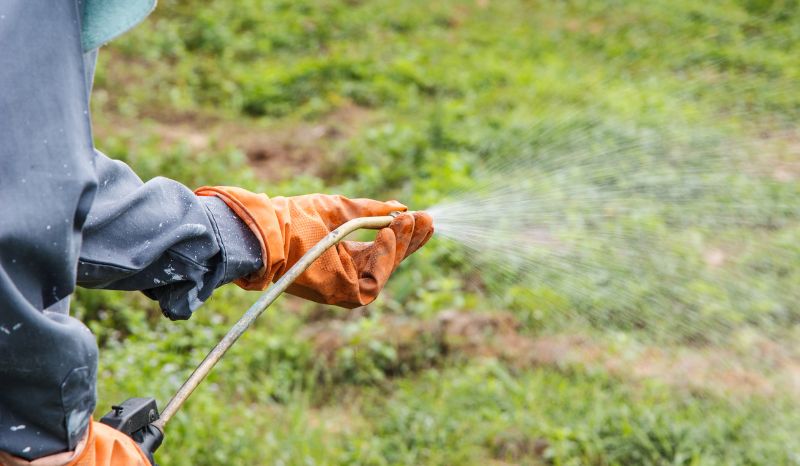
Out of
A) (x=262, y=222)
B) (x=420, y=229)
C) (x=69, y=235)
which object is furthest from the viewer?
(x=420, y=229)

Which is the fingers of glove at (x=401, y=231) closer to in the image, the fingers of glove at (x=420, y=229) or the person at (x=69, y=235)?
the fingers of glove at (x=420, y=229)

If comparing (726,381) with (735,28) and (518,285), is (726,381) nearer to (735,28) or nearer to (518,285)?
(518,285)

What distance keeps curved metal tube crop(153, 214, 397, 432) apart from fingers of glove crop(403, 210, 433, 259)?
0.20m

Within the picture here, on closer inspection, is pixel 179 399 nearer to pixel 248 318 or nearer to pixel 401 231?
pixel 248 318

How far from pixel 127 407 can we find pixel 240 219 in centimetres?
44

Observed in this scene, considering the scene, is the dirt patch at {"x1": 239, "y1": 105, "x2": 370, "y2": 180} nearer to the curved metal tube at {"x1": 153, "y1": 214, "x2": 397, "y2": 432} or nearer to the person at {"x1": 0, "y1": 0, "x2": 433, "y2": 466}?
the curved metal tube at {"x1": 153, "y1": 214, "x2": 397, "y2": 432}

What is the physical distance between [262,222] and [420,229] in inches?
17.9

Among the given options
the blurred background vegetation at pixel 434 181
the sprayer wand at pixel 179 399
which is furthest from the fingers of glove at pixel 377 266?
the blurred background vegetation at pixel 434 181

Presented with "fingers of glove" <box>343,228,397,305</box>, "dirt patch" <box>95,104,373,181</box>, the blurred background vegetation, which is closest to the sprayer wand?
"fingers of glove" <box>343,228,397,305</box>

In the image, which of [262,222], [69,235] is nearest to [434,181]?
[262,222]

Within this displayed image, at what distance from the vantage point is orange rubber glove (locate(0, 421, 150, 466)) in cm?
149

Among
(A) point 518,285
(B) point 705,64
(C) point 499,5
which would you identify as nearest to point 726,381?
(A) point 518,285

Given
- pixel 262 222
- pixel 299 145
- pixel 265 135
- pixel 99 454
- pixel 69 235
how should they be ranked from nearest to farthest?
pixel 69 235 < pixel 99 454 < pixel 262 222 < pixel 299 145 < pixel 265 135

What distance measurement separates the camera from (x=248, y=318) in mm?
1883
